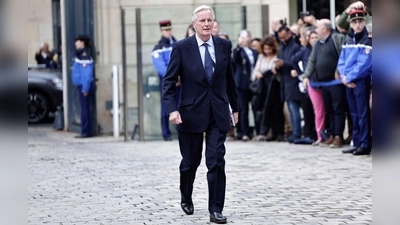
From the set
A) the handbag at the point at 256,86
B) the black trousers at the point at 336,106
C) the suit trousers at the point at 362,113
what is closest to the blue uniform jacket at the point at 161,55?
the handbag at the point at 256,86

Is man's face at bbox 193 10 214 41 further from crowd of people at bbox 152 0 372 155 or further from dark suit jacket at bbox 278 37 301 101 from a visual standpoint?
dark suit jacket at bbox 278 37 301 101

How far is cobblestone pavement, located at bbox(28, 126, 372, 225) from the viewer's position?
8766mm

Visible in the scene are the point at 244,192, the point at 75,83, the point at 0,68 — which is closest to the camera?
the point at 0,68

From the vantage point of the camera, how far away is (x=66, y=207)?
9.56 m

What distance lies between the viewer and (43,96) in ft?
76.4

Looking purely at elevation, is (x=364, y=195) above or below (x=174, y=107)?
below

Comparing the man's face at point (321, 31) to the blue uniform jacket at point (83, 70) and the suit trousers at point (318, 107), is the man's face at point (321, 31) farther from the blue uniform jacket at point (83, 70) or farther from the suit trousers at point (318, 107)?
the blue uniform jacket at point (83, 70)

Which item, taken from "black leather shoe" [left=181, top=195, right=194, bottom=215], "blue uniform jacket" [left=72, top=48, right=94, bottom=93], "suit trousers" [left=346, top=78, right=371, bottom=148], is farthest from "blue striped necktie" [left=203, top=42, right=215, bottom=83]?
"blue uniform jacket" [left=72, top=48, right=94, bottom=93]

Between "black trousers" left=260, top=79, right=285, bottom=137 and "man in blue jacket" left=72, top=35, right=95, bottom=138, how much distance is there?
12.7 feet

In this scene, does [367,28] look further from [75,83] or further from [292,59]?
[75,83]

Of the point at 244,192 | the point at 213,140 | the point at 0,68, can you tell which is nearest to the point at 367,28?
the point at 244,192

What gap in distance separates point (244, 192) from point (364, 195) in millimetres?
1308

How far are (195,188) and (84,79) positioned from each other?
334 inches

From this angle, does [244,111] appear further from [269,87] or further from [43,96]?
[43,96]
